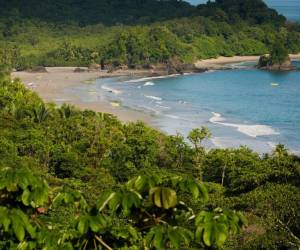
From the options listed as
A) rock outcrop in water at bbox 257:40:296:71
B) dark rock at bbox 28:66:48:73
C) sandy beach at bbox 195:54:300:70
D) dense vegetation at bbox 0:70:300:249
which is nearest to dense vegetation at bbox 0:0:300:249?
dense vegetation at bbox 0:70:300:249

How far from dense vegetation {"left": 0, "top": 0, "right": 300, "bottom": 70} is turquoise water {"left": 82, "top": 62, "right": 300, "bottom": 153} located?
71.6ft

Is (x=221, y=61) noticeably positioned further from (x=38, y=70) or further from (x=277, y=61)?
(x=38, y=70)

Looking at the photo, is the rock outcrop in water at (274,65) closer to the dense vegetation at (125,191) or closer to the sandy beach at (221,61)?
the sandy beach at (221,61)

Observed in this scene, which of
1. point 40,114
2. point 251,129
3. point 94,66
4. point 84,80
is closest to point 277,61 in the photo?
point 94,66

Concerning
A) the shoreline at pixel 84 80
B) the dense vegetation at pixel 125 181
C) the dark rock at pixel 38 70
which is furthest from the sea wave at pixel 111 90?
the dark rock at pixel 38 70

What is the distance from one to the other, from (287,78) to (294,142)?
158 feet

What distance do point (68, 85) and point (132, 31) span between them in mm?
42021

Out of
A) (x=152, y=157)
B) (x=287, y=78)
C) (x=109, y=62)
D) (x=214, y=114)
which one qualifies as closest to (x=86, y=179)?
(x=152, y=157)

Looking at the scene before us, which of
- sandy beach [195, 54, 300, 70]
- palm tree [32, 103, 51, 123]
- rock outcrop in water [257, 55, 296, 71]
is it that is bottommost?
sandy beach [195, 54, 300, 70]

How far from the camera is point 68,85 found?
86750mm

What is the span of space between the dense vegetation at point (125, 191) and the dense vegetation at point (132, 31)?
67.0 m

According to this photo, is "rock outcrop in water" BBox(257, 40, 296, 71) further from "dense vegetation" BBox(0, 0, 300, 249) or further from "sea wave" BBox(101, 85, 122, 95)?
"sea wave" BBox(101, 85, 122, 95)

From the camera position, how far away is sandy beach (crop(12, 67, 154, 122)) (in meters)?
63.4

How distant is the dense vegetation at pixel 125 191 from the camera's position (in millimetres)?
5309
